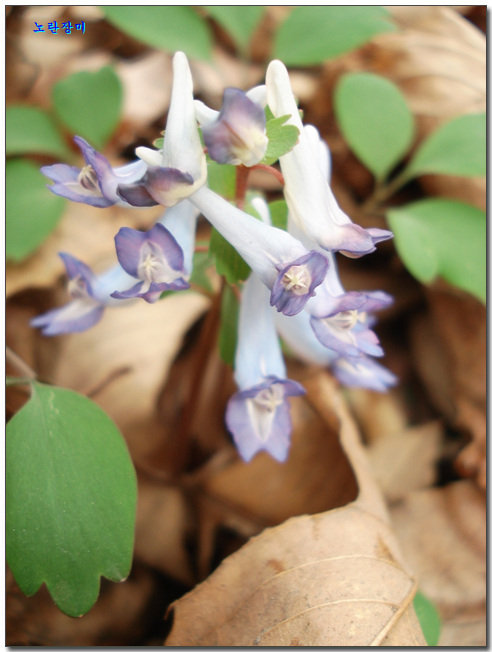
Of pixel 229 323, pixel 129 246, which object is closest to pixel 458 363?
pixel 229 323

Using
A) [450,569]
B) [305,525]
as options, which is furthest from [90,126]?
[450,569]

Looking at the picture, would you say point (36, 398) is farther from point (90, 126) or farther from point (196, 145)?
point (90, 126)

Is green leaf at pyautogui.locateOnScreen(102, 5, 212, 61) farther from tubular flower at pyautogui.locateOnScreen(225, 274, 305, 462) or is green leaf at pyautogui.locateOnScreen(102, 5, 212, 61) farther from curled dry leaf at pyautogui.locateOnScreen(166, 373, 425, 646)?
curled dry leaf at pyautogui.locateOnScreen(166, 373, 425, 646)

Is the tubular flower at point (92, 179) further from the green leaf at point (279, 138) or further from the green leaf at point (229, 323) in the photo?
the green leaf at point (229, 323)

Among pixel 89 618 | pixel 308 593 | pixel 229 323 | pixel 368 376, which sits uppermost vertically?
pixel 229 323

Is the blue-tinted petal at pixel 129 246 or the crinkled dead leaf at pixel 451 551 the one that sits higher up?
the blue-tinted petal at pixel 129 246

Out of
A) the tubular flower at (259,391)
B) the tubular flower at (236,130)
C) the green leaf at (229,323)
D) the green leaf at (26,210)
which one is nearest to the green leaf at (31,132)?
the green leaf at (26,210)

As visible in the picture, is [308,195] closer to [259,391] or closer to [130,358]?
[259,391]
